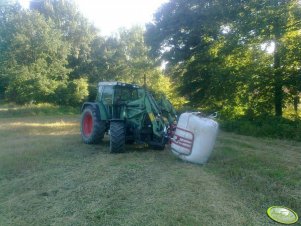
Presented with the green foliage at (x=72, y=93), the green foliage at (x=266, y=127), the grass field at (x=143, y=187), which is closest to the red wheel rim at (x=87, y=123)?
the grass field at (x=143, y=187)

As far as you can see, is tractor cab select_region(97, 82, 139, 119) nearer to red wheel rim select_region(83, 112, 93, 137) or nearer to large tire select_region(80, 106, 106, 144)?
large tire select_region(80, 106, 106, 144)

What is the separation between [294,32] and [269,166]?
8.45 metres

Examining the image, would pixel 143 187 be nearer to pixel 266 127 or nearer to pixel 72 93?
pixel 266 127

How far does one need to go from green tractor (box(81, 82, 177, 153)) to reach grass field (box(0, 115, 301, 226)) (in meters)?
0.41

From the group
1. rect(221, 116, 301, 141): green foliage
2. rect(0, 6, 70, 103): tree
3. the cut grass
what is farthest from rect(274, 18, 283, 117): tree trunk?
rect(0, 6, 70, 103): tree

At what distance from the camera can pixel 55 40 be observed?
24.8m

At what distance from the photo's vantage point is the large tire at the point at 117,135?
798 cm

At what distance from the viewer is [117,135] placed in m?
7.98

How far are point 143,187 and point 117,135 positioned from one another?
281cm

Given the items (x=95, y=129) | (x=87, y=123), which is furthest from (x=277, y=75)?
(x=95, y=129)

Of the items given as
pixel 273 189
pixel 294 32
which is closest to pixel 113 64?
pixel 294 32

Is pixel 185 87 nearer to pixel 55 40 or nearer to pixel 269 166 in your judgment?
pixel 269 166

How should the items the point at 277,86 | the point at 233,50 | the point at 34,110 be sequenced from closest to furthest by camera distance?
1. the point at 277,86
2. the point at 233,50
3. the point at 34,110

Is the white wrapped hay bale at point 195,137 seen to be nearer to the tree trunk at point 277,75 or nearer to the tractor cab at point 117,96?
the tractor cab at point 117,96
